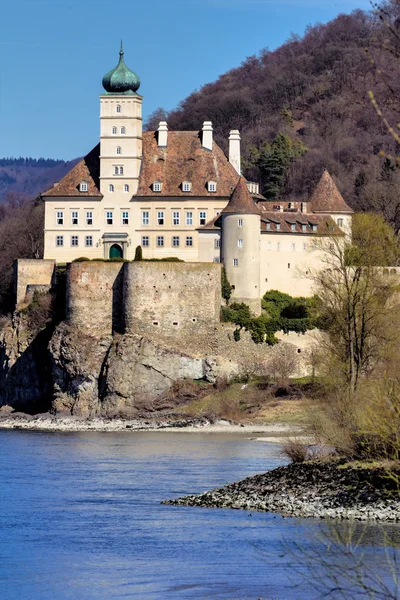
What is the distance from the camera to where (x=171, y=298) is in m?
58.1

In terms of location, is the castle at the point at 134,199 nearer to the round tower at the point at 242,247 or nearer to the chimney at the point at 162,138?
the chimney at the point at 162,138

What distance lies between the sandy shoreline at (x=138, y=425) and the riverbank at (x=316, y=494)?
16.8 meters

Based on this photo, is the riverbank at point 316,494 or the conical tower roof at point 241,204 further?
the conical tower roof at point 241,204

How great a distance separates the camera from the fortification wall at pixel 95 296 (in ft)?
192

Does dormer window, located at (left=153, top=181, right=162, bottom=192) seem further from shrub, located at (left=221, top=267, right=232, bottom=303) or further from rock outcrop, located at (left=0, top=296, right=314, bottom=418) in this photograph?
rock outcrop, located at (left=0, top=296, right=314, bottom=418)

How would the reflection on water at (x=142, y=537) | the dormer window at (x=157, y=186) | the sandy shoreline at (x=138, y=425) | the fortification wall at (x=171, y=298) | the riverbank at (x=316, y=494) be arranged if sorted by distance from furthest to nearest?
the dormer window at (x=157, y=186), the fortification wall at (x=171, y=298), the sandy shoreline at (x=138, y=425), the riverbank at (x=316, y=494), the reflection on water at (x=142, y=537)

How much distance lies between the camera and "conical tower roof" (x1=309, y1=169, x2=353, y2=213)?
63250mm

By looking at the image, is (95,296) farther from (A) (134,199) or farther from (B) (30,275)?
(A) (134,199)

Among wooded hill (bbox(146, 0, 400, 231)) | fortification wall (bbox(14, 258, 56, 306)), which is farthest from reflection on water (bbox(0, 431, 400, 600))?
wooded hill (bbox(146, 0, 400, 231))

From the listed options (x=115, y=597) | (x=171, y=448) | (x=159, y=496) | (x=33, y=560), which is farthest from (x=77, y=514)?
(x=171, y=448)

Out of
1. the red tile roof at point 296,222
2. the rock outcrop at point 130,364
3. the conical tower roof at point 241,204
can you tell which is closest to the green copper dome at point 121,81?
the conical tower roof at point 241,204

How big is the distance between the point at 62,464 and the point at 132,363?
16.4 metres

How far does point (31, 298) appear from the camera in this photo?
61688mm

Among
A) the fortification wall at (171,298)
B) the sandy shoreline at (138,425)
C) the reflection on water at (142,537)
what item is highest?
the fortification wall at (171,298)
